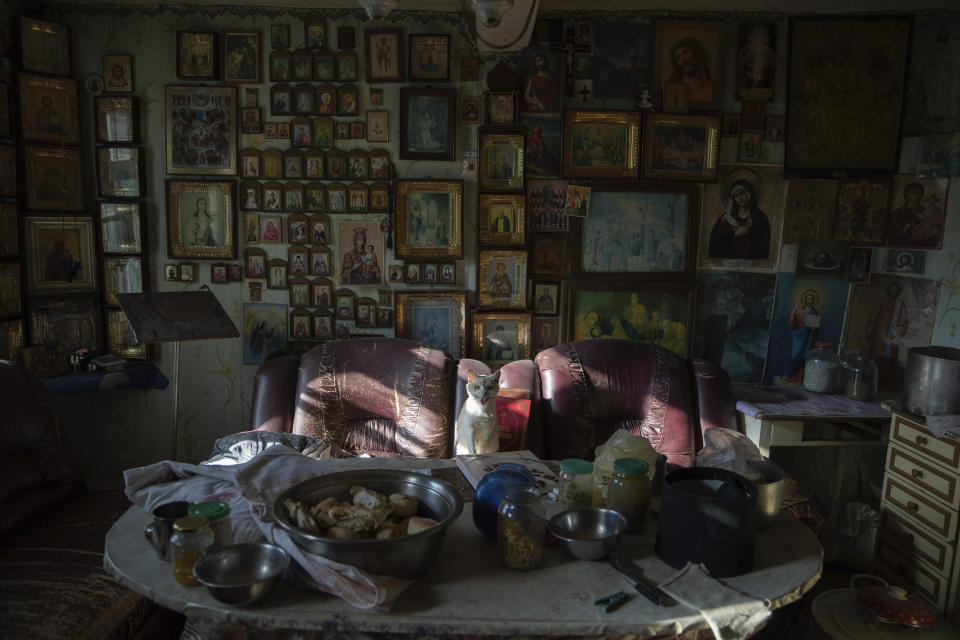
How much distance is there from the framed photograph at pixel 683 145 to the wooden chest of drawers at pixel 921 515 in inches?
75.9

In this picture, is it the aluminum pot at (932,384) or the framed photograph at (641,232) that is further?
the framed photograph at (641,232)

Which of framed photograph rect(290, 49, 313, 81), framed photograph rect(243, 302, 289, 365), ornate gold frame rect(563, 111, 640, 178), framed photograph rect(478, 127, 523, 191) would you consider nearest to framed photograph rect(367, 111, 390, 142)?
framed photograph rect(290, 49, 313, 81)

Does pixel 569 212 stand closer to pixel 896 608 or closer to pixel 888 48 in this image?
pixel 888 48

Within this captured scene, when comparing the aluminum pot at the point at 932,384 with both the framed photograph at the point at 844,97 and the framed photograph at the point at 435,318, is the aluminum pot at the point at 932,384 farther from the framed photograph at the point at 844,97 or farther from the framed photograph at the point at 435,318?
the framed photograph at the point at 435,318

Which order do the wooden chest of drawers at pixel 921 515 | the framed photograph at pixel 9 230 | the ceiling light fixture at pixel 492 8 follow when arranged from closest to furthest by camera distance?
the ceiling light fixture at pixel 492 8
the wooden chest of drawers at pixel 921 515
the framed photograph at pixel 9 230

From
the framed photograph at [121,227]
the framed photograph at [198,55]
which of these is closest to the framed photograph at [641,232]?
the framed photograph at [198,55]

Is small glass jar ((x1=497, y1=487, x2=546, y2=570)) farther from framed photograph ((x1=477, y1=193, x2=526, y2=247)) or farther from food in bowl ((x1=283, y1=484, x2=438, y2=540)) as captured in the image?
framed photograph ((x1=477, y1=193, x2=526, y2=247))

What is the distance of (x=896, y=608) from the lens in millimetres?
2760

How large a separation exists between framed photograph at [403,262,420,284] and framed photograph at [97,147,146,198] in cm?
188

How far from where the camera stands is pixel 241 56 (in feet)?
14.2

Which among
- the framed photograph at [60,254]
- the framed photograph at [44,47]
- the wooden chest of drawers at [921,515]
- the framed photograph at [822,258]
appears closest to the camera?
the wooden chest of drawers at [921,515]

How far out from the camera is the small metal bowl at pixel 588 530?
1881mm

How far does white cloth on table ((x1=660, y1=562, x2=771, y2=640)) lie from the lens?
5.42 feet

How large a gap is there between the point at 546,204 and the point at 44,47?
11.2 ft
